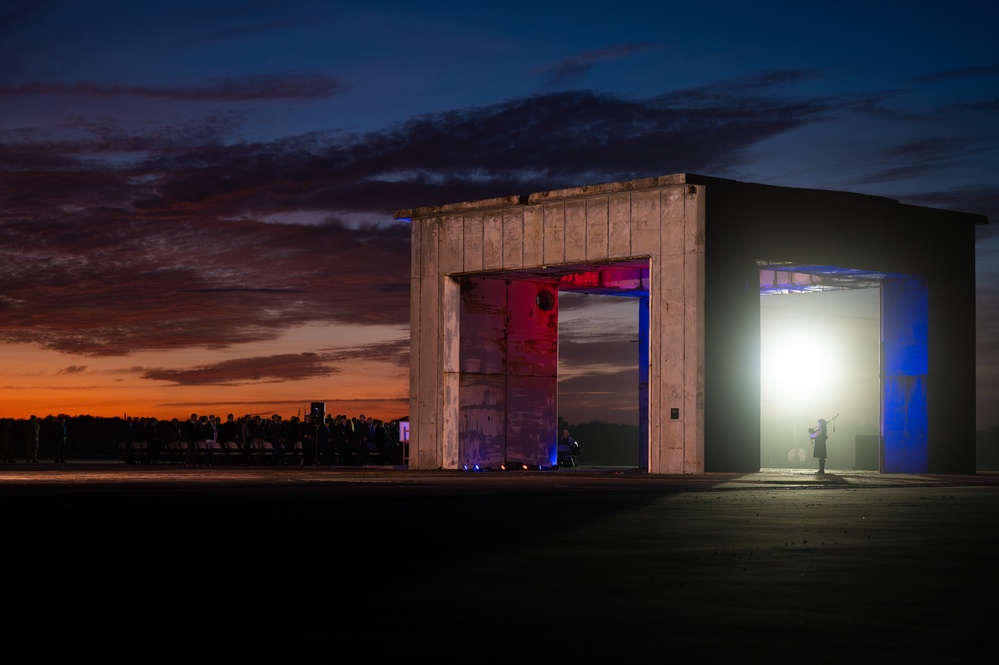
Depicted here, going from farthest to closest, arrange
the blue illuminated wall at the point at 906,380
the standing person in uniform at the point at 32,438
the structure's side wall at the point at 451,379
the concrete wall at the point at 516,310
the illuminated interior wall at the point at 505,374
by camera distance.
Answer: the standing person in uniform at the point at 32,438 < the illuminated interior wall at the point at 505,374 < the structure's side wall at the point at 451,379 < the blue illuminated wall at the point at 906,380 < the concrete wall at the point at 516,310

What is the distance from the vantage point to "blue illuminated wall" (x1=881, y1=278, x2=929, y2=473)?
146 ft

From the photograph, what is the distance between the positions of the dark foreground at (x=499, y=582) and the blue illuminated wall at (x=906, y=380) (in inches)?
912

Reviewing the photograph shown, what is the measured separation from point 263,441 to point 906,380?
2233cm

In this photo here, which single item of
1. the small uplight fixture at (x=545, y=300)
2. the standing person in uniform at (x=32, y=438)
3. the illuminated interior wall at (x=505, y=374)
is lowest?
the standing person in uniform at (x=32, y=438)

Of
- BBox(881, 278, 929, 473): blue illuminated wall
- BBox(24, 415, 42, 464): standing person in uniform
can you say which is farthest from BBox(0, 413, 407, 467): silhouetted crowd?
BBox(881, 278, 929, 473): blue illuminated wall

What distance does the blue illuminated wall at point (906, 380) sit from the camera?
4453 centimetres

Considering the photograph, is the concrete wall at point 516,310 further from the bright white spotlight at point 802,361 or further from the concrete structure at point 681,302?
the bright white spotlight at point 802,361

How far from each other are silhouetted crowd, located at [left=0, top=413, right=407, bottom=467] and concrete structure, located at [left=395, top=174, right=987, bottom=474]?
20.9ft

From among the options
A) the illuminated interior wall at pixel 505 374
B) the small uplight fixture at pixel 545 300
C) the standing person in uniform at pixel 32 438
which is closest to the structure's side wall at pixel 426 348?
the illuminated interior wall at pixel 505 374

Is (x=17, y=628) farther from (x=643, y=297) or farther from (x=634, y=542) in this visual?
(x=643, y=297)

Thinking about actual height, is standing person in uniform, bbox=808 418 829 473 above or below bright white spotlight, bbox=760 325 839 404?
below

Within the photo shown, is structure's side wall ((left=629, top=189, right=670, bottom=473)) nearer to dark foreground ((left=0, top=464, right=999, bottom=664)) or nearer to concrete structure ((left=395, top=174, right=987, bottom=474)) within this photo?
concrete structure ((left=395, top=174, right=987, bottom=474))

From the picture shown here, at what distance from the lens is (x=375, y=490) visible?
27.8m

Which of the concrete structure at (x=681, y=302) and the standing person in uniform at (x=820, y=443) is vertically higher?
the concrete structure at (x=681, y=302)
